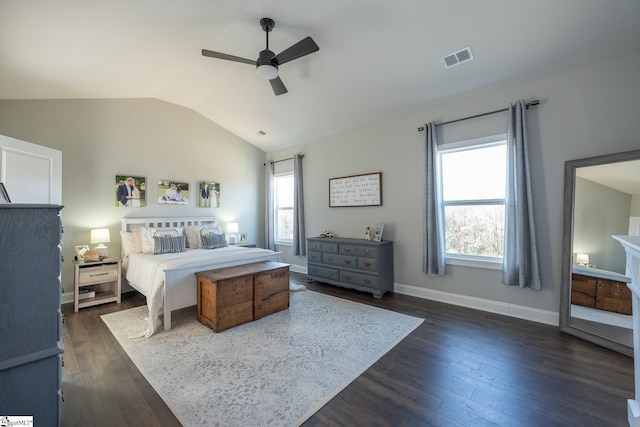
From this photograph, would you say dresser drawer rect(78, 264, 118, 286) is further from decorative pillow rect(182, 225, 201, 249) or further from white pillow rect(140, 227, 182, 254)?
decorative pillow rect(182, 225, 201, 249)

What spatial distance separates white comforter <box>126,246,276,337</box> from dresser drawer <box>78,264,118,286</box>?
19 centimetres

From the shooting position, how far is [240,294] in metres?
3.12

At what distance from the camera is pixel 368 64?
3.41m

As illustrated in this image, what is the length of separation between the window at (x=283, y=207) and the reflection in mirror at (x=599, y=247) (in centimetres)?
476

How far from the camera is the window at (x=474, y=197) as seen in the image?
11.5 ft

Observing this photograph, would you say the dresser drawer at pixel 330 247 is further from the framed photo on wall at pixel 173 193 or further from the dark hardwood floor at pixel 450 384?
the framed photo on wall at pixel 173 193

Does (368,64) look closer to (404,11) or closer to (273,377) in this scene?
(404,11)

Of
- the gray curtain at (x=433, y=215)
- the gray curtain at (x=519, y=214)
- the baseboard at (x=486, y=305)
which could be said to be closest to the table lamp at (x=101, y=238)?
the baseboard at (x=486, y=305)

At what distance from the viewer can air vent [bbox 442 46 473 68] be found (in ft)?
9.73

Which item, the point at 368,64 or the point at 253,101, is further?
the point at 253,101

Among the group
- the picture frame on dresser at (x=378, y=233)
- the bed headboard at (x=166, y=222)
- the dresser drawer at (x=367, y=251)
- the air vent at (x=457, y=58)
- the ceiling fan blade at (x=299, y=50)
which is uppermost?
the air vent at (x=457, y=58)

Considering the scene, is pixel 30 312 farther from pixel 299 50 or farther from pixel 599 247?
pixel 599 247

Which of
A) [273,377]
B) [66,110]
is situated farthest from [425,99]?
[66,110]

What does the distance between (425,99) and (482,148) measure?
3.54 feet
